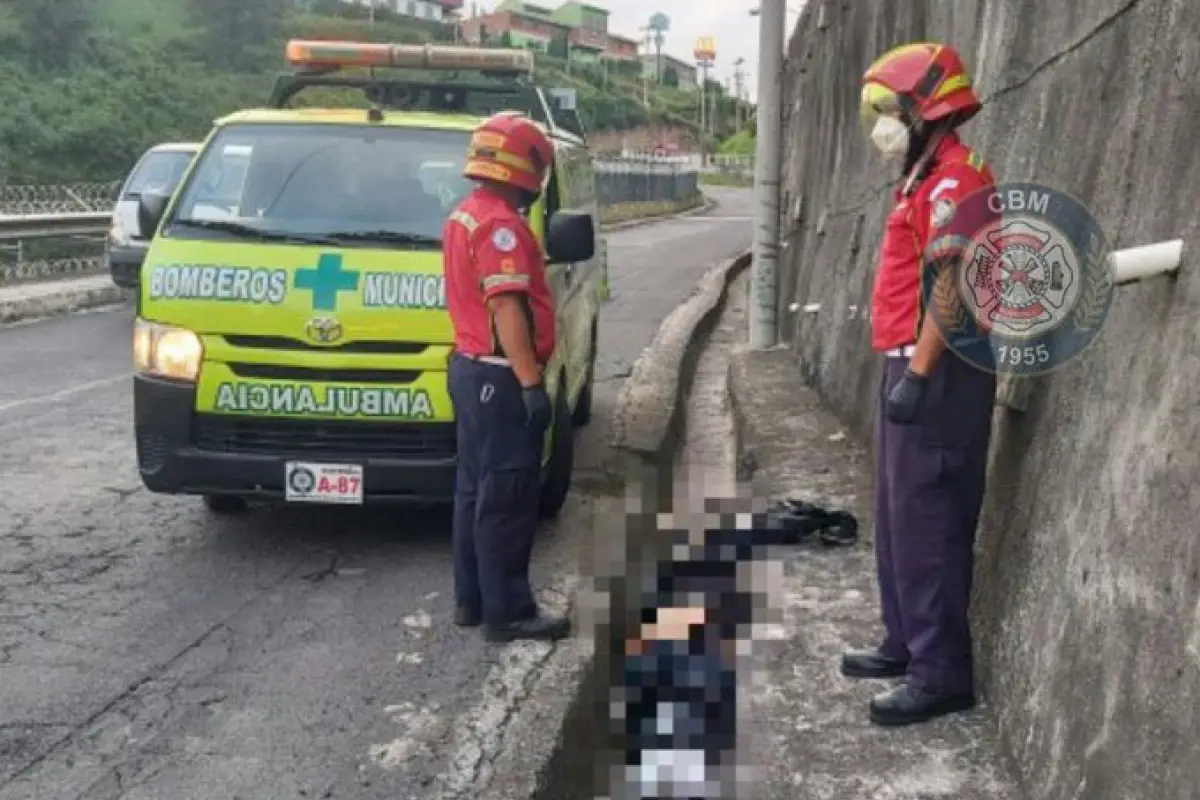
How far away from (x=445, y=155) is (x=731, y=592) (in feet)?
13.3

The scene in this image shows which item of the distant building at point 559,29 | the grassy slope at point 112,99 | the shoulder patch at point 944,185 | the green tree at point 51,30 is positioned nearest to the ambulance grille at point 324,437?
the shoulder patch at point 944,185

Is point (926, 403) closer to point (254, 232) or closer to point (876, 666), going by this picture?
point (876, 666)

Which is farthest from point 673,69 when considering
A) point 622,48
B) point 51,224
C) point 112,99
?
point 51,224

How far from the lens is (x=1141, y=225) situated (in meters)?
3.53

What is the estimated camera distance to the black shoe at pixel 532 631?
4.98 m

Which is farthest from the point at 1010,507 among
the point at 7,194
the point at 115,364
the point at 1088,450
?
the point at 7,194

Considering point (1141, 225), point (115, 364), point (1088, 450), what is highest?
point (1141, 225)

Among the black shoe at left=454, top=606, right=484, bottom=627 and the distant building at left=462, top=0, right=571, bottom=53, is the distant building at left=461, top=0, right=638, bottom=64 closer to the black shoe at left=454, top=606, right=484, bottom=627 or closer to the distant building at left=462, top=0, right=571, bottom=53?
the distant building at left=462, top=0, right=571, bottom=53

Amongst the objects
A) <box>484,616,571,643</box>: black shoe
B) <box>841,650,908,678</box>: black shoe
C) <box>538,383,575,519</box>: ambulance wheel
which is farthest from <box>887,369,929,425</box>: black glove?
<box>538,383,575,519</box>: ambulance wheel

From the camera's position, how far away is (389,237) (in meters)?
6.18

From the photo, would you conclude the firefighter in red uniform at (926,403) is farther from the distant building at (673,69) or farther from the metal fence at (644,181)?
the distant building at (673,69)

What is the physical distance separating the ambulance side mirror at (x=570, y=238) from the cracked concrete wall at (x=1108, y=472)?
67.3 inches

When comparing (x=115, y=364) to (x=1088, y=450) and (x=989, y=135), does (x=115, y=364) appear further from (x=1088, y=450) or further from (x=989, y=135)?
(x=1088, y=450)

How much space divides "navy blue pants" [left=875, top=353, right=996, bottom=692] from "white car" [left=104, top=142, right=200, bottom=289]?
38.2 ft
